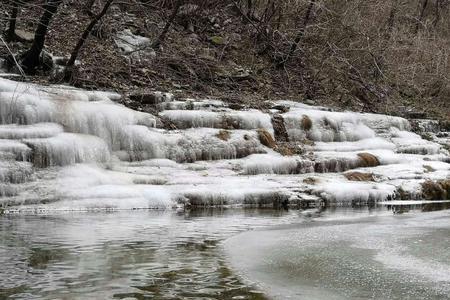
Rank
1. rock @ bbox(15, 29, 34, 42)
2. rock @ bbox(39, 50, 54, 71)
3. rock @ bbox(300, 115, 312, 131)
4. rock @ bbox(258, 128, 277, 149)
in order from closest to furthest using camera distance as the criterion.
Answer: rock @ bbox(258, 128, 277, 149) → rock @ bbox(39, 50, 54, 71) → rock @ bbox(15, 29, 34, 42) → rock @ bbox(300, 115, 312, 131)

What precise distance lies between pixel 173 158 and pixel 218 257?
5.91 meters

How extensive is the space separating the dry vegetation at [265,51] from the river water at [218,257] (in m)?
7.20

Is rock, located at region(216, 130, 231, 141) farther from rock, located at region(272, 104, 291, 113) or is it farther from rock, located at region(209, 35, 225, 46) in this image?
rock, located at region(209, 35, 225, 46)

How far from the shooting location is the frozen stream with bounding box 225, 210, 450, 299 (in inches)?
149

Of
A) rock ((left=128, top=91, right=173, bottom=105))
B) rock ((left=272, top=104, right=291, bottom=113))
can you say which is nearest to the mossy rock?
rock ((left=272, top=104, right=291, bottom=113))

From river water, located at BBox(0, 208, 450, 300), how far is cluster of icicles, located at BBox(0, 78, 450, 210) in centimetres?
120

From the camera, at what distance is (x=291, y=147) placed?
12500 millimetres

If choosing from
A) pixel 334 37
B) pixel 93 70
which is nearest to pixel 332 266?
pixel 93 70

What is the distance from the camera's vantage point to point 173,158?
1070cm

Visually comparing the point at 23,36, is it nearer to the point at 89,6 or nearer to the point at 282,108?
the point at 89,6

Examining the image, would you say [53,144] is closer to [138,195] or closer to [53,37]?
[138,195]

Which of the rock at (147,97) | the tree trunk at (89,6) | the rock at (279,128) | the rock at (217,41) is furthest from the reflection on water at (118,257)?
the rock at (217,41)

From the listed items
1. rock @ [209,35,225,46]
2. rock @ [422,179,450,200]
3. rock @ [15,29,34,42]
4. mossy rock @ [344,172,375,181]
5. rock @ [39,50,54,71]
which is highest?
rock @ [209,35,225,46]

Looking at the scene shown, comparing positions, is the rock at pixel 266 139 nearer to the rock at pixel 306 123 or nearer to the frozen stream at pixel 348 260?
the rock at pixel 306 123
